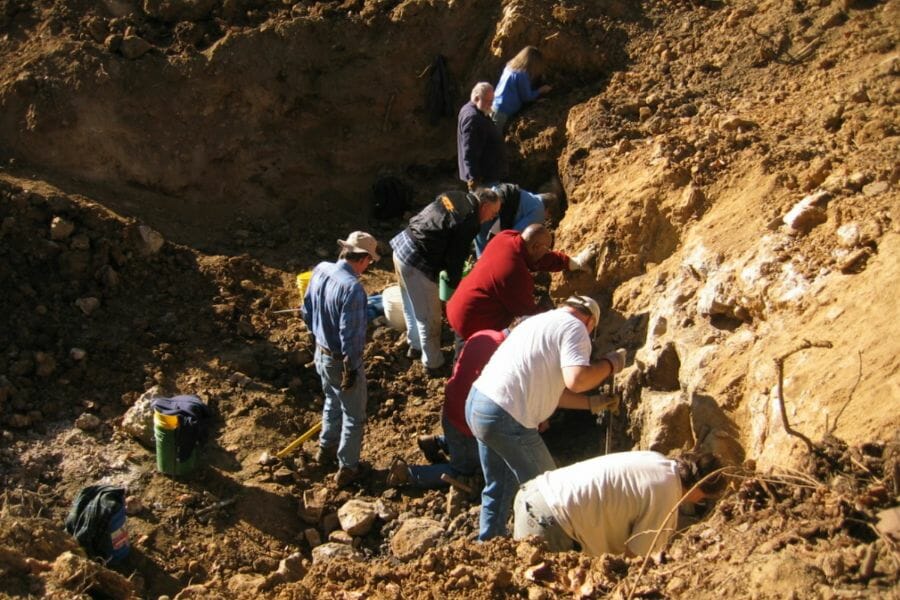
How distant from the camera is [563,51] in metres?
9.54

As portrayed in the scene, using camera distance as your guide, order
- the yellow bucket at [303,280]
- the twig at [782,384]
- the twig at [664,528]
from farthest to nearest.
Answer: the yellow bucket at [303,280], the twig at [782,384], the twig at [664,528]

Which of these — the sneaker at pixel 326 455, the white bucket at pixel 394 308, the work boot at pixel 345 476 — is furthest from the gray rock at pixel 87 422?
the white bucket at pixel 394 308

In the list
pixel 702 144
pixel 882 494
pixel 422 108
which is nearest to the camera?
pixel 882 494

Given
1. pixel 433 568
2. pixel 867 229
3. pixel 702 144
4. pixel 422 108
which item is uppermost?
pixel 422 108

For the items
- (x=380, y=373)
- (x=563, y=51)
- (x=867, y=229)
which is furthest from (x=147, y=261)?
(x=867, y=229)

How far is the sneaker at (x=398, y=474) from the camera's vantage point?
7070mm

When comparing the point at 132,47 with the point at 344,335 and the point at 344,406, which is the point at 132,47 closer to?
the point at 344,335

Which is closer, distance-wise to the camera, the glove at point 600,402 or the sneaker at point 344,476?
the glove at point 600,402

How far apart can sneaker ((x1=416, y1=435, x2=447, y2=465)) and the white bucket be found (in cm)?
144

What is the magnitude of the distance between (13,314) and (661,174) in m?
5.50

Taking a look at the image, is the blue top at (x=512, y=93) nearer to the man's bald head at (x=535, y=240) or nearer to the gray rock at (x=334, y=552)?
the man's bald head at (x=535, y=240)

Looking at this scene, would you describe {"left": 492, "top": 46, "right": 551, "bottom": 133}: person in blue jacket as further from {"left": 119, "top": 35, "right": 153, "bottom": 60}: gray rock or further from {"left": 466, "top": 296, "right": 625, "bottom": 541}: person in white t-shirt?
{"left": 466, "top": 296, "right": 625, "bottom": 541}: person in white t-shirt

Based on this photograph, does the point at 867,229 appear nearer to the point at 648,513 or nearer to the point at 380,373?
the point at 648,513

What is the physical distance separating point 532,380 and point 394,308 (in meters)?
3.11
